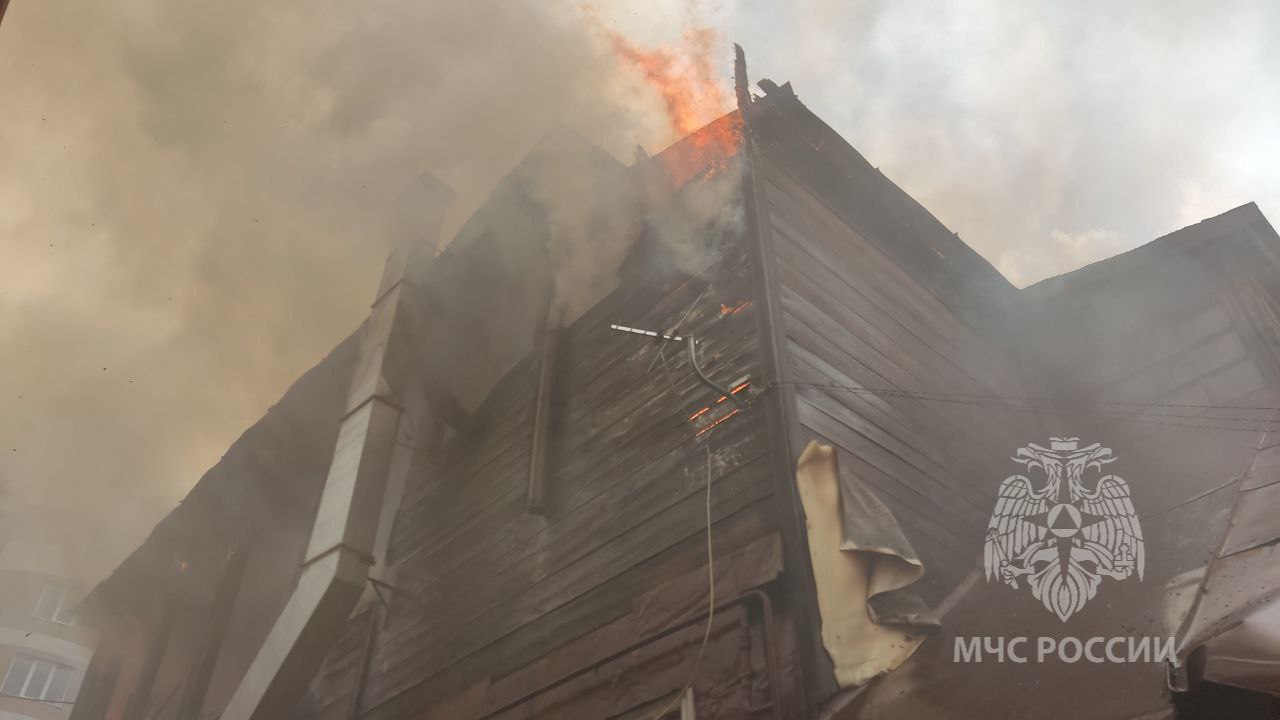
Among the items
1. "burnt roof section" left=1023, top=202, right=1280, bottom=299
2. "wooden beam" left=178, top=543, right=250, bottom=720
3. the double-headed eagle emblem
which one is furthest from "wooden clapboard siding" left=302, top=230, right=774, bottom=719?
"burnt roof section" left=1023, top=202, right=1280, bottom=299

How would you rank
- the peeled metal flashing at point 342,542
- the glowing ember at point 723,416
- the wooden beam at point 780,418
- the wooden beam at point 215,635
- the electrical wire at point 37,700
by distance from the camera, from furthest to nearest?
the electrical wire at point 37,700 < the wooden beam at point 215,635 < the peeled metal flashing at point 342,542 < the glowing ember at point 723,416 < the wooden beam at point 780,418

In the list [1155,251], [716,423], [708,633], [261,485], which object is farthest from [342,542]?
[1155,251]

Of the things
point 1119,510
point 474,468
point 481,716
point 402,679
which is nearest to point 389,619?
point 402,679

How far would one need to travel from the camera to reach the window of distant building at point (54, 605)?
4389cm

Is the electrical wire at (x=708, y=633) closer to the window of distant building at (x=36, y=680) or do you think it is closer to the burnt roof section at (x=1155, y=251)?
the burnt roof section at (x=1155, y=251)

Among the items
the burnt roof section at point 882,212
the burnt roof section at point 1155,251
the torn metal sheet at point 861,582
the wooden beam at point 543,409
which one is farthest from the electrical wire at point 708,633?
the burnt roof section at point 1155,251

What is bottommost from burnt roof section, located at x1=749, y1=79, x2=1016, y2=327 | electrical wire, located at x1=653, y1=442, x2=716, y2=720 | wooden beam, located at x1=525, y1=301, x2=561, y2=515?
electrical wire, located at x1=653, y1=442, x2=716, y2=720

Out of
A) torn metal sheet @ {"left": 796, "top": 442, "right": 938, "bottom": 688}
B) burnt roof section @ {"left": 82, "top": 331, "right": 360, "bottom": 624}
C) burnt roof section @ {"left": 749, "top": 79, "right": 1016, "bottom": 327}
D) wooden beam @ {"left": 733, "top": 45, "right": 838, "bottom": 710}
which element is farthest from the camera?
burnt roof section @ {"left": 82, "top": 331, "right": 360, "bottom": 624}

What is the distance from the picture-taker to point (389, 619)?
9766 millimetres

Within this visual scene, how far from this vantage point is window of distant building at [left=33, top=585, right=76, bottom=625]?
144 ft

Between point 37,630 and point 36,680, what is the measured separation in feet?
11.6

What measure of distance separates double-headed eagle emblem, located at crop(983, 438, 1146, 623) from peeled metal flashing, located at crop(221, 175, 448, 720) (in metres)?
6.49

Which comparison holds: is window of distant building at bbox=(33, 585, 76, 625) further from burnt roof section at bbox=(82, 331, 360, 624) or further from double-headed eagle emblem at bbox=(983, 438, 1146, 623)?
double-headed eagle emblem at bbox=(983, 438, 1146, 623)

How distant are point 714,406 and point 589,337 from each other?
258 centimetres
